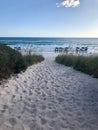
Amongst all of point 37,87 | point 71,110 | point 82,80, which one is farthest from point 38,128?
point 82,80

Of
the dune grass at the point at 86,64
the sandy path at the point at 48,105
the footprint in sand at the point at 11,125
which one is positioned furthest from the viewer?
the dune grass at the point at 86,64

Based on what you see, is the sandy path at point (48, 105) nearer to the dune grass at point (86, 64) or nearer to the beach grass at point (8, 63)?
the beach grass at point (8, 63)

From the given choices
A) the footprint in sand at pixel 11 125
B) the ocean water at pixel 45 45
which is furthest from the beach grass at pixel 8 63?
the ocean water at pixel 45 45

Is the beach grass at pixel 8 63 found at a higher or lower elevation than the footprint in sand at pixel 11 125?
higher

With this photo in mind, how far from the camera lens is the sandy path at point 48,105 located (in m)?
4.55

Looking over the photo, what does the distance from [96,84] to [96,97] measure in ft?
5.65

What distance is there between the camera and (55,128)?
173 inches

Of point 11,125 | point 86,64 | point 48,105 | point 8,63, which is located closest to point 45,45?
point 86,64

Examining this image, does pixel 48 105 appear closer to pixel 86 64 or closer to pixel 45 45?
pixel 86 64

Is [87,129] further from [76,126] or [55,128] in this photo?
[55,128]

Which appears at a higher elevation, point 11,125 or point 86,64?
point 86,64

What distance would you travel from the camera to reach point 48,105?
5.76 meters

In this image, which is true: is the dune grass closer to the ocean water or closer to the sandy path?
the sandy path

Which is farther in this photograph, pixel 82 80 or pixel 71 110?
pixel 82 80
